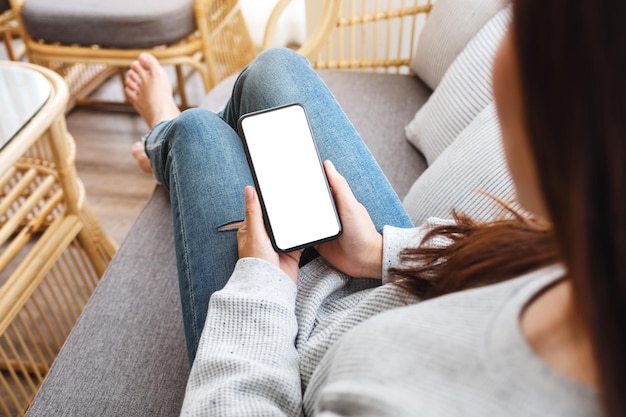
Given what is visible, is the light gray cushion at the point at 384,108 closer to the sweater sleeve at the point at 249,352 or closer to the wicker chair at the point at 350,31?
the wicker chair at the point at 350,31

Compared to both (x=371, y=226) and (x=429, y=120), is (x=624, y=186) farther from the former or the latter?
(x=429, y=120)

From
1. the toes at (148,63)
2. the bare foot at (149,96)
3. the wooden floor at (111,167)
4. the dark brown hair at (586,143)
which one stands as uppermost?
the dark brown hair at (586,143)

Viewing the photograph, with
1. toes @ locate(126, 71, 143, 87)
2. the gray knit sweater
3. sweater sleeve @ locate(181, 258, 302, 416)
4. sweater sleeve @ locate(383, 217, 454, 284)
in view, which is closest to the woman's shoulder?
the gray knit sweater

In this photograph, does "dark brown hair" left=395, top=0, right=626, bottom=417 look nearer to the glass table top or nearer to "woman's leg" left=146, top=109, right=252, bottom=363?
"woman's leg" left=146, top=109, right=252, bottom=363

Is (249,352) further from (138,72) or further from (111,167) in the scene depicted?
(111,167)

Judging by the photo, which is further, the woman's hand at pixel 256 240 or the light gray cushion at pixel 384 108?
the light gray cushion at pixel 384 108

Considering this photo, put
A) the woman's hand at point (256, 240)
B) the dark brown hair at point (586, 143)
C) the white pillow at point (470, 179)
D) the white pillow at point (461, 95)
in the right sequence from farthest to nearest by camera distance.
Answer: the white pillow at point (461, 95)
the white pillow at point (470, 179)
the woman's hand at point (256, 240)
the dark brown hair at point (586, 143)

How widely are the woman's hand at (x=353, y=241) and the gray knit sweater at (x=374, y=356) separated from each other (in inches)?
1.0

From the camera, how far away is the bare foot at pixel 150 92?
111 cm

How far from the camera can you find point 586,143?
0.91ft

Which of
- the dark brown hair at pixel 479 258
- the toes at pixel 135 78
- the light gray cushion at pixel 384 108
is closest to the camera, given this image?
the dark brown hair at pixel 479 258

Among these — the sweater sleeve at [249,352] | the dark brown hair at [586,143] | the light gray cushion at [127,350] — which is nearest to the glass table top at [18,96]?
the light gray cushion at [127,350]

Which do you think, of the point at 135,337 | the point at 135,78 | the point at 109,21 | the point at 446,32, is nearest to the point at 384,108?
the point at 446,32

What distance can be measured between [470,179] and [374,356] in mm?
456
